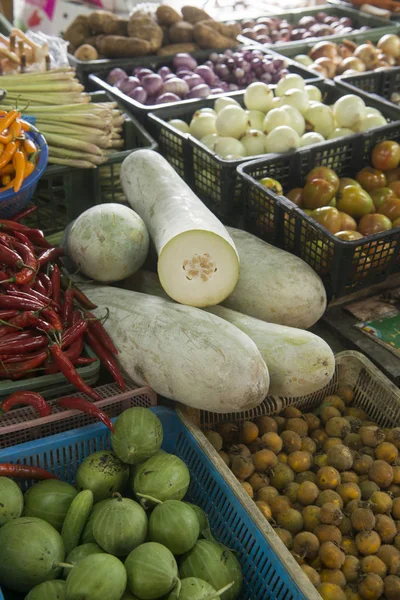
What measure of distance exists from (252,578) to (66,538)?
1.61 feet

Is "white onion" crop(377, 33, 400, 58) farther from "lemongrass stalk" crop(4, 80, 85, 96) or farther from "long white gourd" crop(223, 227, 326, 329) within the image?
"long white gourd" crop(223, 227, 326, 329)

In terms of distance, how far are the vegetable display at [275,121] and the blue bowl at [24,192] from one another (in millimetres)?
867

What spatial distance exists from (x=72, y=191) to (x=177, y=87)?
49.5 inches

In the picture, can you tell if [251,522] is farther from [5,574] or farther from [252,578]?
[5,574]

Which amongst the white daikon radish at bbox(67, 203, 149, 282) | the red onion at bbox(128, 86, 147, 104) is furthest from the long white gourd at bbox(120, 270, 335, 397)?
the red onion at bbox(128, 86, 147, 104)

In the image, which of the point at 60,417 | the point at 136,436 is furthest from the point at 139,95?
the point at 136,436

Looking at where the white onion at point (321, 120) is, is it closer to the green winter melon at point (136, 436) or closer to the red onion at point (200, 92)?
the red onion at point (200, 92)

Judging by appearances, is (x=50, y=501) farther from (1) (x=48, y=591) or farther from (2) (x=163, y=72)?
(2) (x=163, y=72)

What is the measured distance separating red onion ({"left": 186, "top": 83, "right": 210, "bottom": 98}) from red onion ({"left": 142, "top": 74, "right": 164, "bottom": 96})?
200 mm

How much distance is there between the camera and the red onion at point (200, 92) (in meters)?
3.65

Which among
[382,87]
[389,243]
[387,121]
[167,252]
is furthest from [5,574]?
[382,87]

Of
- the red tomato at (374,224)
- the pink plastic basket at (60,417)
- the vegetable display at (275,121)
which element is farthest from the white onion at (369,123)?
the pink plastic basket at (60,417)

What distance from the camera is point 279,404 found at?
Answer: 7.04 ft

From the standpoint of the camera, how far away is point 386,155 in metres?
2.97
